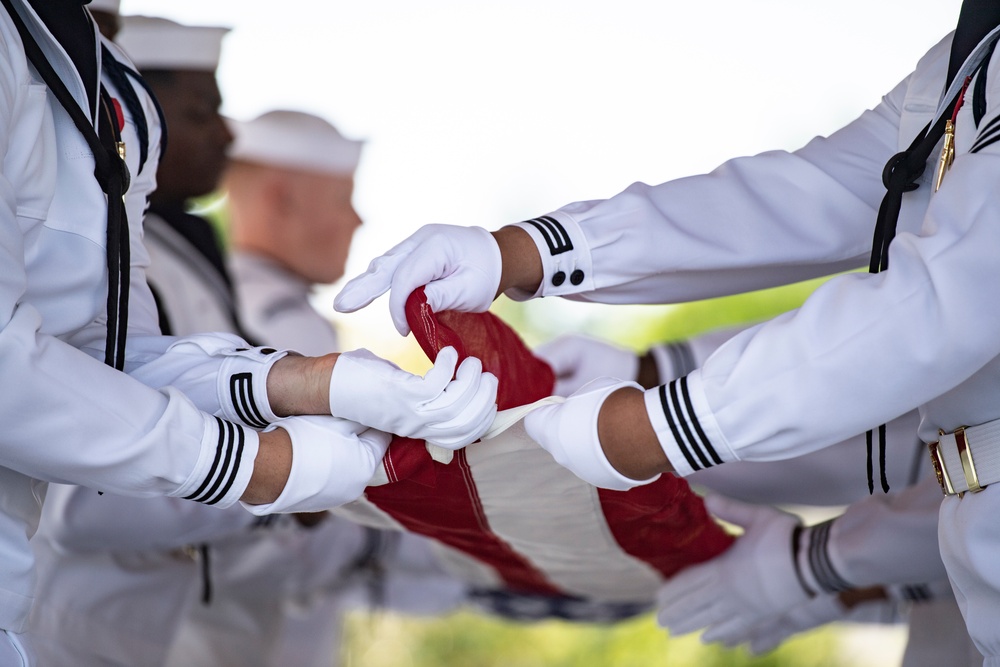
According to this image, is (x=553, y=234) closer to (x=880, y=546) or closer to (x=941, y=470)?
(x=941, y=470)

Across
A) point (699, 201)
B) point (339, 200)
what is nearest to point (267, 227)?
point (339, 200)

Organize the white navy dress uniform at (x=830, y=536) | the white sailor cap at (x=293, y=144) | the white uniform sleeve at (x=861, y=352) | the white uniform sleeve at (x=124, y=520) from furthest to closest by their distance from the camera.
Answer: the white sailor cap at (x=293, y=144) → the white uniform sleeve at (x=124, y=520) → the white navy dress uniform at (x=830, y=536) → the white uniform sleeve at (x=861, y=352)

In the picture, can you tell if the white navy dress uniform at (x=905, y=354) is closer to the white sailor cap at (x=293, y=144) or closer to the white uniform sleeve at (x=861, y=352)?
the white uniform sleeve at (x=861, y=352)

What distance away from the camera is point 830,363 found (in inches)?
39.4

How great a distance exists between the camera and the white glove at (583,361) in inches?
79.2

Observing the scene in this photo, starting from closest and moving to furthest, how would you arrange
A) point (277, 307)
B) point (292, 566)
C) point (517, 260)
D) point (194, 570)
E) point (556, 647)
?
point (517, 260), point (194, 570), point (292, 566), point (277, 307), point (556, 647)

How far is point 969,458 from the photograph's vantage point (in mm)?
1095

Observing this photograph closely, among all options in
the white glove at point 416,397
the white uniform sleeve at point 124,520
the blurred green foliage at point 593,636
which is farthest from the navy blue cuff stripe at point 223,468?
the blurred green foliage at point 593,636

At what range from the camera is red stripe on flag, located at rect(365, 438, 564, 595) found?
1369 mm

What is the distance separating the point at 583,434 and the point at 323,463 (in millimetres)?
301

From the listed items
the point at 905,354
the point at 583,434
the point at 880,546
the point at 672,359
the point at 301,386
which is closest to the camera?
the point at 905,354

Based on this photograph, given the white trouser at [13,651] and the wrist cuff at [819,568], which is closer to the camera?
the white trouser at [13,651]

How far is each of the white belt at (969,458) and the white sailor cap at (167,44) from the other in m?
2.03

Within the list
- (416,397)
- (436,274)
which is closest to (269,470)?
(416,397)
